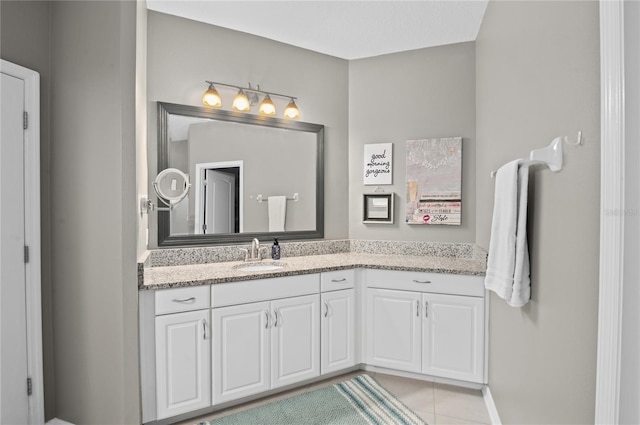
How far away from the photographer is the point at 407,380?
274 centimetres

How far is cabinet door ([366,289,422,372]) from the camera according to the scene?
2670 millimetres

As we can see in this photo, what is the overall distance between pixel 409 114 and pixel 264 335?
7.25ft

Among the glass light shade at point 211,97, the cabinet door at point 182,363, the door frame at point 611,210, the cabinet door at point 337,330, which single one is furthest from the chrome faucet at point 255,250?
the door frame at point 611,210

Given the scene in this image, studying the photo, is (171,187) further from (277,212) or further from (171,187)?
(277,212)

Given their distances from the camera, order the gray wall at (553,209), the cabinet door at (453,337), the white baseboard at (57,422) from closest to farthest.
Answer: the gray wall at (553,209) → the white baseboard at (57,422) → the cabinet door at (453,337)

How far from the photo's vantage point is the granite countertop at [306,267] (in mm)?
2174

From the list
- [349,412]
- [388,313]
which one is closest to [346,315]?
[388,313]

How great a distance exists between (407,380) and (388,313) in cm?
52

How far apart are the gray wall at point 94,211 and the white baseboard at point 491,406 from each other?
6.66ft

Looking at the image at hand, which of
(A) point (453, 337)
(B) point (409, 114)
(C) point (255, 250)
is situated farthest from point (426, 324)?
(B) point (409, 114)

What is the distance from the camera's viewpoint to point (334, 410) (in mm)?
2330

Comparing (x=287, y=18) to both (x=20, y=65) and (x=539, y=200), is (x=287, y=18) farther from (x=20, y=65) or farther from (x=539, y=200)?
(x=539, y=200)

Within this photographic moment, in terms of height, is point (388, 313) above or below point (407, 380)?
above

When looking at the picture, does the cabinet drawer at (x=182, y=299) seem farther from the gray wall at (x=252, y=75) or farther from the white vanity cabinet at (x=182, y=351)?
the gray wall at (x=252, y=75)
